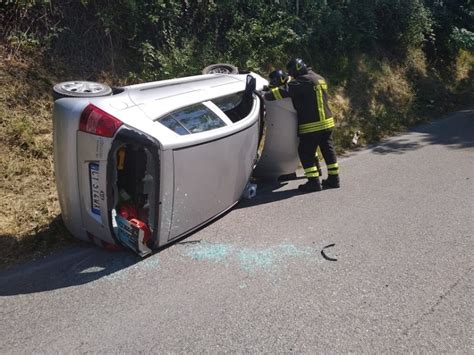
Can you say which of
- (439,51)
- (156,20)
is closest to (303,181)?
(156,20)

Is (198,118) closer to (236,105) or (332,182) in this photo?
(236,105)

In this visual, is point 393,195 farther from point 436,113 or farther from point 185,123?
point 436,113

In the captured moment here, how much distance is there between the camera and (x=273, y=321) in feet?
10.2

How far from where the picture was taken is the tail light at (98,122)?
357 centimetres

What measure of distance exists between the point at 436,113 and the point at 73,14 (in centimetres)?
837

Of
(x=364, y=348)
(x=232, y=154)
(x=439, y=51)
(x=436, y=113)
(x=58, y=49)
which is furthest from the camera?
(x=439, y=51)

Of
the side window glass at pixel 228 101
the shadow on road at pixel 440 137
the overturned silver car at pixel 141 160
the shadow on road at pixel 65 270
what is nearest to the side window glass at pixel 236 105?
the side window glass at pixel 228 101

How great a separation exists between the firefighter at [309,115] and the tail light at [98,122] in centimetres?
241

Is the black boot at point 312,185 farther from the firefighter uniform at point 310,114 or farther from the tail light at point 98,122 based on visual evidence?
the tail light at point 98,122

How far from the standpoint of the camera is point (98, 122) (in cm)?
357

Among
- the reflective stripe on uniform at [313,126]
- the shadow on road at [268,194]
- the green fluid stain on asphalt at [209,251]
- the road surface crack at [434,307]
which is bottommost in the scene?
the road surface crack at [434,307]

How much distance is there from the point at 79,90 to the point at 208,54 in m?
4.50

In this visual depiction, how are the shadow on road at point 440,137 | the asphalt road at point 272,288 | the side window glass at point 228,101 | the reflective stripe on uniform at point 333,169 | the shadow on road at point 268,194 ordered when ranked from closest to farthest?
1. the asphalt road at point 272,288
2. the side window glass at point 228,101
3. the shadow on road at point 268,194
4. the reflective stripe on uniform at point 333,169
5. the shadow on road at point 440,137

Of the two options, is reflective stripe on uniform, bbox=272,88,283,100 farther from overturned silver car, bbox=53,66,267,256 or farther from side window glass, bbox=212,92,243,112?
overturned silver car, bbox=53,66,267,256
